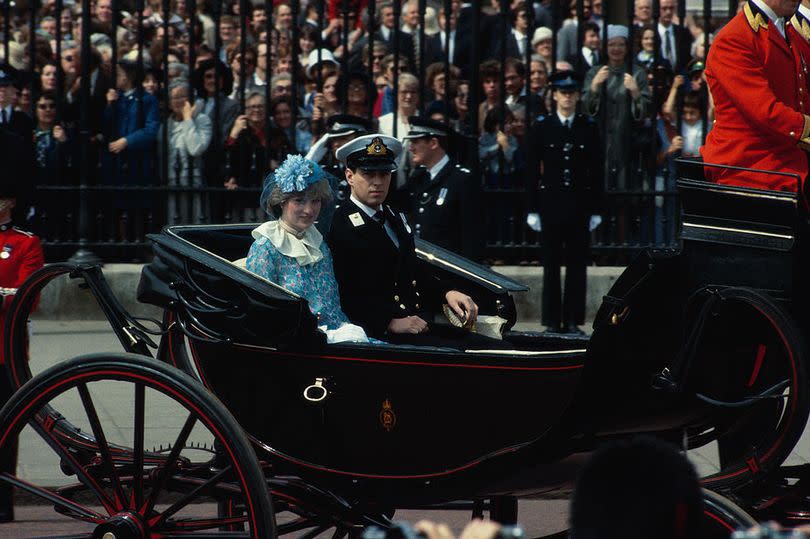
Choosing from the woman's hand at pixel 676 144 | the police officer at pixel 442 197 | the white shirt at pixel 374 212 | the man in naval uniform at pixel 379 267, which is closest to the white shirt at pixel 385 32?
the woman's hand at pixel 676 144

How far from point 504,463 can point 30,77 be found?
622 centimetres

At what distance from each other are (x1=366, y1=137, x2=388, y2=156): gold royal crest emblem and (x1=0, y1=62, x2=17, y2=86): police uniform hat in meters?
4.73

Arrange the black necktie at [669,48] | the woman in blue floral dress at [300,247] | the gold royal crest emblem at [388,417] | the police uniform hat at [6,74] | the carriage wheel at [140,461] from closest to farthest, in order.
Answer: the carriage wheel at [140,461]
the gold royal crest emblem at [388,417]
the woman in blue floral dress at [300,247]
the police uniform hat at [6,74]
the black necktie at [669,48]

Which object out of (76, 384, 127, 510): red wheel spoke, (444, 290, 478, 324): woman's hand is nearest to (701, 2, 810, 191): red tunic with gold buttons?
(444, 290, 478, 324): woman's hand

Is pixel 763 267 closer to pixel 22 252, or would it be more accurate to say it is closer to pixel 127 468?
pixel 127 468

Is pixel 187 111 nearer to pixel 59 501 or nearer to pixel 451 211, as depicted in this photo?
pixel 451 211

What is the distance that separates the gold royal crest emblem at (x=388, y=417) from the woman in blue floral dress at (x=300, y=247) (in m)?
0.46

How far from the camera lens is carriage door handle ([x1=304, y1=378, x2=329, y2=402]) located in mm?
4410

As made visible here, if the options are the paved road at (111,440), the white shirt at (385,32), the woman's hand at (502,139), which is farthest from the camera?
the white shirt at (385,32)

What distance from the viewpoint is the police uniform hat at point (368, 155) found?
5129mm

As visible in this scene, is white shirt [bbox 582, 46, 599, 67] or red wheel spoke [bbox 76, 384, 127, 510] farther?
white shirt [bbox 582, 46, 599, 67]

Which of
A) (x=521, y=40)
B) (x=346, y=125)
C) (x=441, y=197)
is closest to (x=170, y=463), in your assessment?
(x=441, y=197)

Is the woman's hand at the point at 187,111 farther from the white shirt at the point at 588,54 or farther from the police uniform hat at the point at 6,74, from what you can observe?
the white shirt at the point at 588,54

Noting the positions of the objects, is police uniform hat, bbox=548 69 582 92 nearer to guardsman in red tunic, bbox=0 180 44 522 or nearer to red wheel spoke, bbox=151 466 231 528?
guardsman in red tunic, bbox=0 180 44 522
